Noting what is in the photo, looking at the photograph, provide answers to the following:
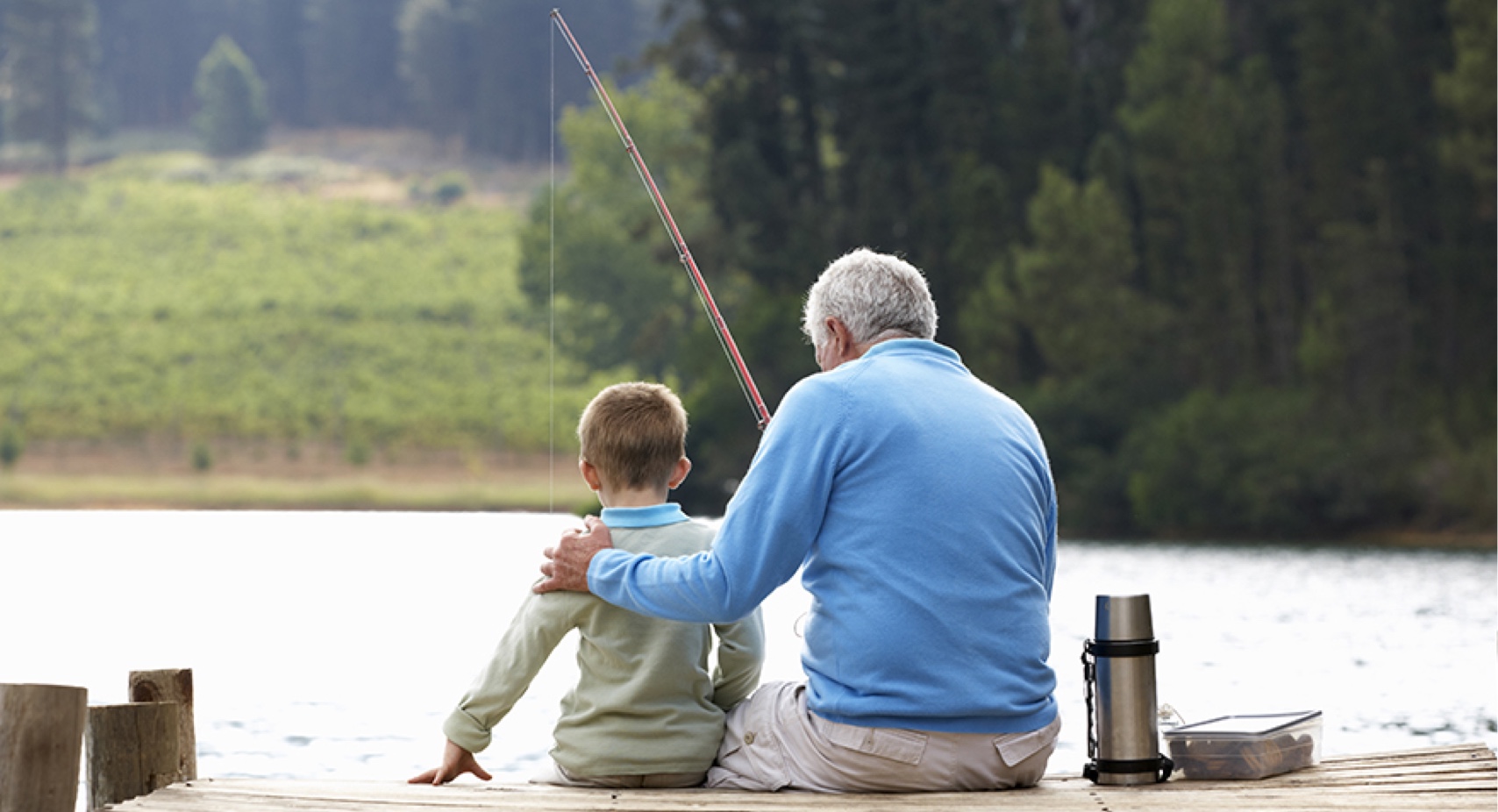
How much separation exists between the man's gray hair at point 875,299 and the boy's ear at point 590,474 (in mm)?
511

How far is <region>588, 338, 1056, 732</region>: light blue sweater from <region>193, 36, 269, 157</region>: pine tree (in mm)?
78185

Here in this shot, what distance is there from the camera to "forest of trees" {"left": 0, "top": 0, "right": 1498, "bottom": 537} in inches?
1404

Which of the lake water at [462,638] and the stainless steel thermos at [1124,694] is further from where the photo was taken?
the lake water at [462,638]

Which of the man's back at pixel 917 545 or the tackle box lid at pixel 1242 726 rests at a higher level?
the man's back at pixel 917 545

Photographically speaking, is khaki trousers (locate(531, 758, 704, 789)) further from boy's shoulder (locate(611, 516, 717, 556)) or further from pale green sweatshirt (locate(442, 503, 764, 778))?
boy's shoulder (locate(611, 516, 717, 556))

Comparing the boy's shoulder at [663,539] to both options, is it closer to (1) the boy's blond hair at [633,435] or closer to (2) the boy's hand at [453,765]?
(1) the boy's blond hair at [633,435]

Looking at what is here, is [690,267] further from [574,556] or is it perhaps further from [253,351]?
[253,351]

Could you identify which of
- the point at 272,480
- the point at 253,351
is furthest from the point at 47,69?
the point at 272,480

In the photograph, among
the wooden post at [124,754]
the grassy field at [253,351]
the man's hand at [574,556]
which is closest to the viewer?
the man's hand at [574,556]

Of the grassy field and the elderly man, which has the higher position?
the grassy field

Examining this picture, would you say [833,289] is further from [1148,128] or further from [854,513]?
[1148,128]

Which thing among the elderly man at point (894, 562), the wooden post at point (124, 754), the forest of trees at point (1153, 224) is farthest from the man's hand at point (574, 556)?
the forest of trees at point (1153, 224)

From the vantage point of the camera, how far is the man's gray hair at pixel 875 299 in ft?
10.8

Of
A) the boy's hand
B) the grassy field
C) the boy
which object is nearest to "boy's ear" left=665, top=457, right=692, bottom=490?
the boy
